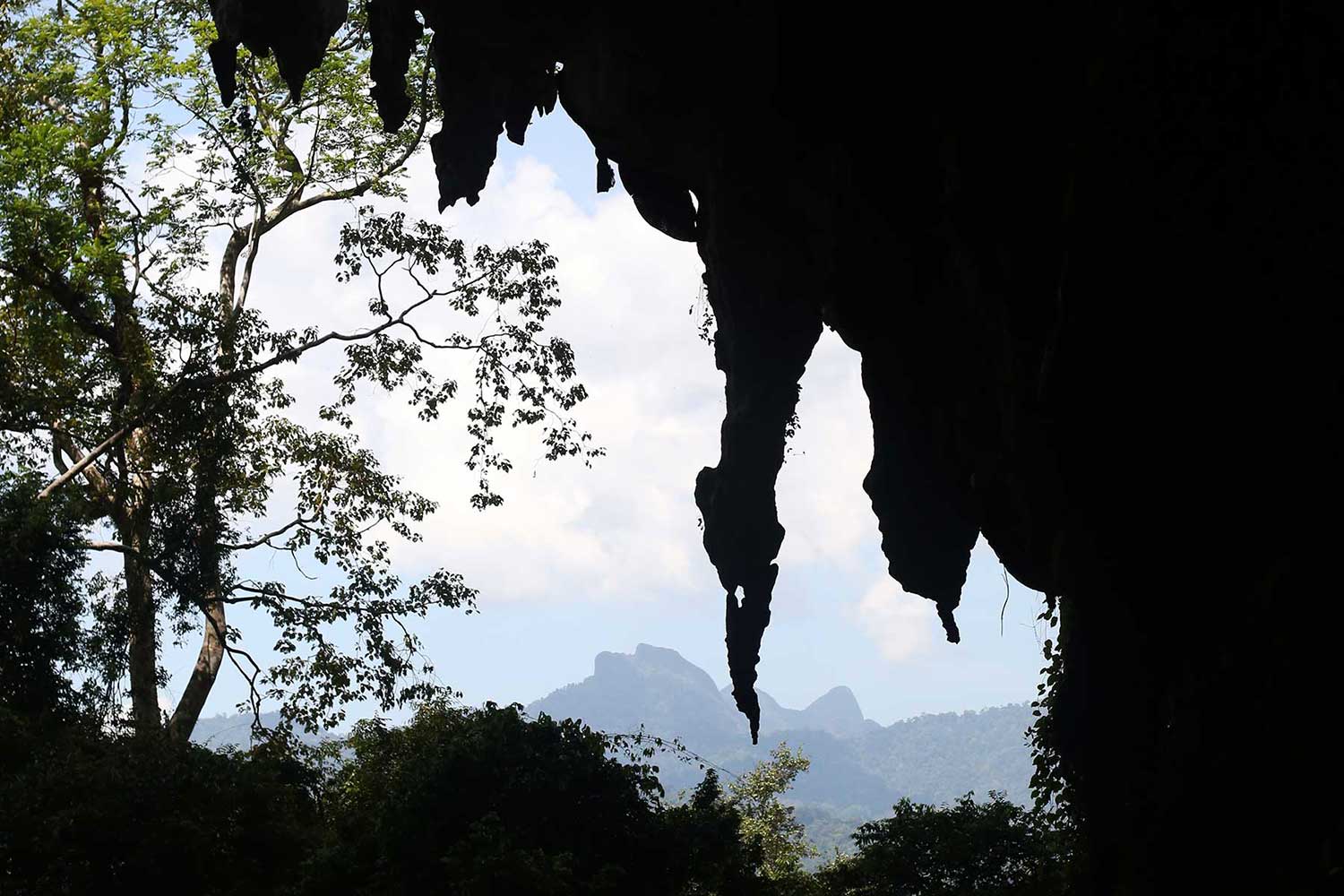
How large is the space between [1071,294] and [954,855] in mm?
10557

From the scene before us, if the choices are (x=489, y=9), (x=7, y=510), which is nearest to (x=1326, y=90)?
(x=489, y=9)

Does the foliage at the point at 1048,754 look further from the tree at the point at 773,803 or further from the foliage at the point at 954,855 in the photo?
the tree at the point at 773,803

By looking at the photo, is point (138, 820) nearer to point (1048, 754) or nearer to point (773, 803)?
point (1048, 754)

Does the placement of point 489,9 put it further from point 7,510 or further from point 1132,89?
point 7,510

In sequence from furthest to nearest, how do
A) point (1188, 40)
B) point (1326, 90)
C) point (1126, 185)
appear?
point (1126, 185) → point (1188, 40) → point (1326, 90)

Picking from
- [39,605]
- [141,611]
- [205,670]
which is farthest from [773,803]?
[39,605]

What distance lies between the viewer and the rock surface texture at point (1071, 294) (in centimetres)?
743

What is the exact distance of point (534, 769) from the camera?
15.0 m

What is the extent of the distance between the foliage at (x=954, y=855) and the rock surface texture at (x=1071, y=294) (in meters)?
4.14

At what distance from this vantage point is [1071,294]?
28.6 feet

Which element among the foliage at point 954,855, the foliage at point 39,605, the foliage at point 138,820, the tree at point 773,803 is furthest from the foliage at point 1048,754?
the tree at point 773,803

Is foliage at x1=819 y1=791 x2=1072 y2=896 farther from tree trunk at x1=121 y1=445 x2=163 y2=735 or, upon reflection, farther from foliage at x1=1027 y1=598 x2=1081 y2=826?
tree trunk at x1=121 y1=445 x2=163 y2=735

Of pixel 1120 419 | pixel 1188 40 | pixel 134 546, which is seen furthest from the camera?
pixel 134 546

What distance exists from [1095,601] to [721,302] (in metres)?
6.91
